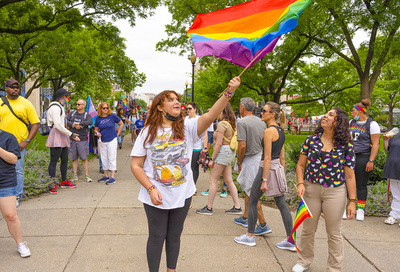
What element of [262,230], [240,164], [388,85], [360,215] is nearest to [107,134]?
[240,164]

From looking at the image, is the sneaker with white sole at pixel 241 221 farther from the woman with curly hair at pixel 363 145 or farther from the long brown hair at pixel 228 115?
the woman with curly hair at pixel 363 145

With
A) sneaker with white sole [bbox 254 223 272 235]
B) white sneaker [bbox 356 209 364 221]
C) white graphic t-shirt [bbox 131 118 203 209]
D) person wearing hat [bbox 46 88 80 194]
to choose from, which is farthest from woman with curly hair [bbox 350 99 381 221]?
person wearing hat [bbox 46 88 80 194]

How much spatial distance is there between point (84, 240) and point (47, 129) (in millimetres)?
3352

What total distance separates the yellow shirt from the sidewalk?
1320 mm

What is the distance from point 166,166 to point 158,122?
0.39 meters

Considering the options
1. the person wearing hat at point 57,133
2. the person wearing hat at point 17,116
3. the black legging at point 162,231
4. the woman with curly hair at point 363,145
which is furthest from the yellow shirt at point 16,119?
the woman with curly hair at point 363,145

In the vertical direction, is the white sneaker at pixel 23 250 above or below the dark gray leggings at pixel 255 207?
below

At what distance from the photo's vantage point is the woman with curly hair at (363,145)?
5402mm

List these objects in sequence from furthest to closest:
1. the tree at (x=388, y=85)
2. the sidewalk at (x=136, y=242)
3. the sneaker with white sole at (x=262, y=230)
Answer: the tree at (x=388, y=85) < the sneaker with white sole at (x=262, y=230) < the sidewalk at (x=136, y=242)

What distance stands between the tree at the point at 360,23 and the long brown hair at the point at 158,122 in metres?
11.5

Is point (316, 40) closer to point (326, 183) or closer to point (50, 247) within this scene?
point (326, 183)

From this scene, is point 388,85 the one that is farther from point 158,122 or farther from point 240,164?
point 158,122

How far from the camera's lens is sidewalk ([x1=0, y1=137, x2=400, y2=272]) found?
361 cm

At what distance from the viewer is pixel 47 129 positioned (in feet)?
21.9
